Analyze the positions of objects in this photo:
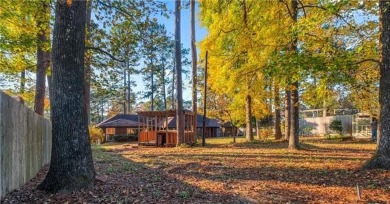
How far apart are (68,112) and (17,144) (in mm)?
1023

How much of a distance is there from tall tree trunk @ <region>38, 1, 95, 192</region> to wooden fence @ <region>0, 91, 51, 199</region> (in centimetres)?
55

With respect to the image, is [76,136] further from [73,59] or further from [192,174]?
[192,174]

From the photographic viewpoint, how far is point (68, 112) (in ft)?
15.5

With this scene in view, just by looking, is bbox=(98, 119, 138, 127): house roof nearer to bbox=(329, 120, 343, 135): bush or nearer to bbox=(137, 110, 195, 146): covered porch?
bbox=(137, 110, 195, 146): covered porch

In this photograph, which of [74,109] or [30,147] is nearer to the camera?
[74,109]

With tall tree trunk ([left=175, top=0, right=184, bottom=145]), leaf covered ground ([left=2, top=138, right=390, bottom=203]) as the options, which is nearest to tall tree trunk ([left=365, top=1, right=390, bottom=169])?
leaf covered ground ([left=2, top=138, right=390, bottom=203])

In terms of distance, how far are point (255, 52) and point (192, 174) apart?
568cm

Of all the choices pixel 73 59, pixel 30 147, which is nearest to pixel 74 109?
pixel 73 59

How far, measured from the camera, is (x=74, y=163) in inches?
186

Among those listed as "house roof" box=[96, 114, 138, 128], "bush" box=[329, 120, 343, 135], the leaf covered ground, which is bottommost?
the leaf covered ground

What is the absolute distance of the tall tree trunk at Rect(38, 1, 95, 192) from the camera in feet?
15.3

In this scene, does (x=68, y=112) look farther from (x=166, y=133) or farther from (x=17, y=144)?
(x=166, y=133)

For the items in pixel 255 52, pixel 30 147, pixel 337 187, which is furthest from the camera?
pixel 255 52

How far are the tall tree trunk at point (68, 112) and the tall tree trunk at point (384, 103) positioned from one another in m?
5.92
